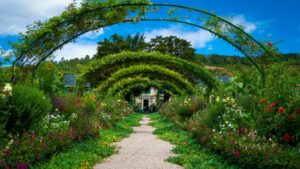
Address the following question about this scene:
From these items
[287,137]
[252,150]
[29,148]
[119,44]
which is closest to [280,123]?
[287,137]

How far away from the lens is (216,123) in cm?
955

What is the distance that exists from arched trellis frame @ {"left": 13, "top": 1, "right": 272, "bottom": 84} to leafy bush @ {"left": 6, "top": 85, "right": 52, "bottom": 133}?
8.78 feet

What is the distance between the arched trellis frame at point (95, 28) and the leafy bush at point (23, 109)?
2676 mm

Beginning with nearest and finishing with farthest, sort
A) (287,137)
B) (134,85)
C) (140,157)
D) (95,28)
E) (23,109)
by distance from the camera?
(287,137), (23,109), (140,157), (95,28), (134,85)

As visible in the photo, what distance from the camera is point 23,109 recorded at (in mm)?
6855

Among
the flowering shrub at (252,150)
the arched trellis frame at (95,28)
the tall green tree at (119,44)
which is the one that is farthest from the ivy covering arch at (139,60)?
the tall green tree at (119,44)

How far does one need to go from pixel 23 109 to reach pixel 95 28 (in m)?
4.52

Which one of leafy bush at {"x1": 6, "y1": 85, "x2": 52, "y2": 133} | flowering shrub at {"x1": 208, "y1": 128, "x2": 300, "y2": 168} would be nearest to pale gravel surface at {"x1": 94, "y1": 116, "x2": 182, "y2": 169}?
flowering shrub at {"x1": 208, "y1": 128, "x2": 300, "y2": 168}

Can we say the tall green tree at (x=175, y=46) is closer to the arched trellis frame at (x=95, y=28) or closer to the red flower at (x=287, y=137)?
the arched trellis frame at (x=95, y=28)

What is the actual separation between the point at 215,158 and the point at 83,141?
10.9 ft

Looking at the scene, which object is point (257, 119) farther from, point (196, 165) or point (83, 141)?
point (83, 141)

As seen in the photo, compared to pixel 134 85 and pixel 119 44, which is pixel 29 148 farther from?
pixel 119 44

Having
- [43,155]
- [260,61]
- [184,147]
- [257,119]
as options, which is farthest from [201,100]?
[43,155]

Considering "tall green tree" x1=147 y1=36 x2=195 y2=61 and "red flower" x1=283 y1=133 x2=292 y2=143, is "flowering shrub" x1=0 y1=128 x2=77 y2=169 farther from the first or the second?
"tall green tree" x1=147 y1=36 x2=195 y2=61
